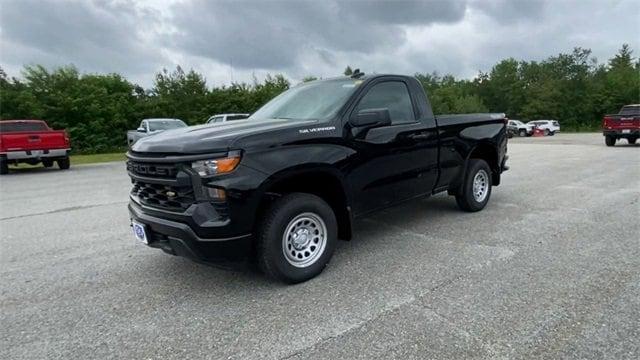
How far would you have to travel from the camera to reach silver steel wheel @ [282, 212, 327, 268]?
3652 millimetres

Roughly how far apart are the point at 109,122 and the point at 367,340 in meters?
28.7

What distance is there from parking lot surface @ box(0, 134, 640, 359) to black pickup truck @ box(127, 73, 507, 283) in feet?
1.49

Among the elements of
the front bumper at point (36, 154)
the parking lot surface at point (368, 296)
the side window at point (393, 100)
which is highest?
the side window at point (393, 100)

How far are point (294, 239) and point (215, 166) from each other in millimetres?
988

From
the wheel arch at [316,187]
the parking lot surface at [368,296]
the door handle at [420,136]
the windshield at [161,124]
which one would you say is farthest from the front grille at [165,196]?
the windshield at [161,124]

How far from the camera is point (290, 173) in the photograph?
353 centimetres

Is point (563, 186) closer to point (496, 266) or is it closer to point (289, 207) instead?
point (496, 266)

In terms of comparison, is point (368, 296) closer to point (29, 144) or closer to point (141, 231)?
point (141, 231)

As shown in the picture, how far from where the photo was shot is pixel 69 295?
3.69 m

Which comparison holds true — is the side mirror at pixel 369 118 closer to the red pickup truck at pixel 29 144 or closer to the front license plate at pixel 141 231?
the front license plate at pixel 141 231

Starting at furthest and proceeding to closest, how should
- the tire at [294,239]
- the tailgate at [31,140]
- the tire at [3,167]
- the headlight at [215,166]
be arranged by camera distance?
the tire at [3,167] → the tailgate at [31,140] → the tire at [294,239] → the headlight at [215,166]

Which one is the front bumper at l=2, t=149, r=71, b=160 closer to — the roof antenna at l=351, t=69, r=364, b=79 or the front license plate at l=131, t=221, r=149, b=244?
the front license plate at l=131, t=221, r=149, b=244

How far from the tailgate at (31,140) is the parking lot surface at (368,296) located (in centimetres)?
893

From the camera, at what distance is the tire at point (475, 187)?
583 cm
